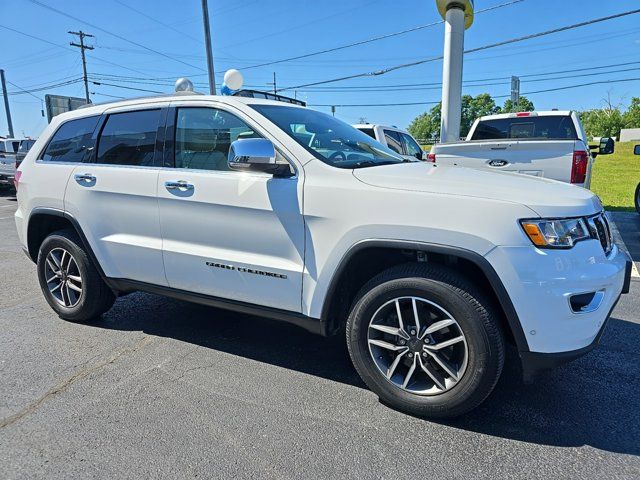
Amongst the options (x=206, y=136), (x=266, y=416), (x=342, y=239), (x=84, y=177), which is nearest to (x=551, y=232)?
(x=342, y=239)

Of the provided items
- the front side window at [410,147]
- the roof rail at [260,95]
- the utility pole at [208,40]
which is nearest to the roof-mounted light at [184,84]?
the roof rail at [260,95]

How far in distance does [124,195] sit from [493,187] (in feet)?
8.62

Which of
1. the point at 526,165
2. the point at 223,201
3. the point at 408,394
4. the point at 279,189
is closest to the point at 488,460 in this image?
the point at 408,394

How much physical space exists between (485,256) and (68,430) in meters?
2.44

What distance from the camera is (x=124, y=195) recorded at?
3506mm

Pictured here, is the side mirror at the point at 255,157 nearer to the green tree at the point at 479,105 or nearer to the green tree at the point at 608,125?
the green tree at the point at 608,125

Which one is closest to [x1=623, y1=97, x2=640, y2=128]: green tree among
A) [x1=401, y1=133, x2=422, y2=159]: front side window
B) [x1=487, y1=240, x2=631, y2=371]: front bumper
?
[x1=401, y1=133, x2=422, y2=159]: front side window

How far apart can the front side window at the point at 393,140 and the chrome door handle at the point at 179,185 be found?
6.49 metres

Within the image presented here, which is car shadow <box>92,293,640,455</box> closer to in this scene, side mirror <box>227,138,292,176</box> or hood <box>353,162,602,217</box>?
hood <box>353,162,602,217</box>

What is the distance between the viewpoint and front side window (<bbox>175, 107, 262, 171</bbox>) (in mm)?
3191

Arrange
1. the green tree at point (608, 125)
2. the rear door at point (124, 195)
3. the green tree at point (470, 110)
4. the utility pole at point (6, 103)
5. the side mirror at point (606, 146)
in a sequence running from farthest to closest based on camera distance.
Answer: the green tree at point (470, 110) → the green tree at point (608, 125) → the utility pole at point (6, 103) → the side mirror at point (606, 146) → the rear door at point (124, 195)

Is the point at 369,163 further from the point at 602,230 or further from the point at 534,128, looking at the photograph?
the point at 534,128

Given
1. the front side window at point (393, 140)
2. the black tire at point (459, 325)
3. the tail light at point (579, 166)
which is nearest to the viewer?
the black tire at point (459, 325)

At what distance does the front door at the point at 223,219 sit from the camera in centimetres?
286
